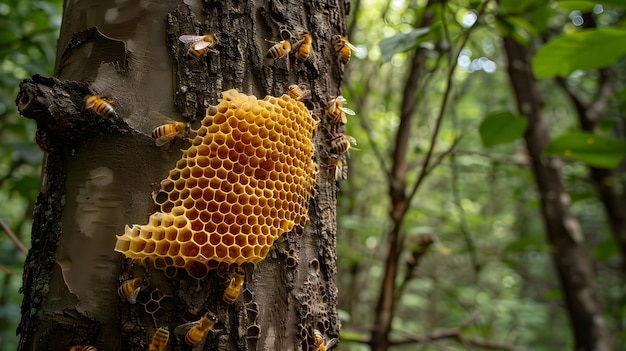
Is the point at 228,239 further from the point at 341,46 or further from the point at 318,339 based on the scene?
the point at 341,46

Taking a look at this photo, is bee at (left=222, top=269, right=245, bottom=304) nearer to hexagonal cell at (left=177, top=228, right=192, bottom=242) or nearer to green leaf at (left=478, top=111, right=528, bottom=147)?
hexagonal cell at (left=177, top=228, right=192, bottom=242)

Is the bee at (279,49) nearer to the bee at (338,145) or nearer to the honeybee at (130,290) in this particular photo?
the bee at (338,145)

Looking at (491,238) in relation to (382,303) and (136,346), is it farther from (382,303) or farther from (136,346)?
(136,346)

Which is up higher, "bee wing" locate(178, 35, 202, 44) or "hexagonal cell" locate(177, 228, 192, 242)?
"bee wing" locate(178, 35, 202, 44)

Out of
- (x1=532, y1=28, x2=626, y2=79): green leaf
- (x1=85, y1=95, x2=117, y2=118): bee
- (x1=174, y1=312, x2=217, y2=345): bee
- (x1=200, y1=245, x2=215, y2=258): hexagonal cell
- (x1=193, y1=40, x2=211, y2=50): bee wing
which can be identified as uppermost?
(x1=532, y1=28, x2=626, y2=79): green leaf

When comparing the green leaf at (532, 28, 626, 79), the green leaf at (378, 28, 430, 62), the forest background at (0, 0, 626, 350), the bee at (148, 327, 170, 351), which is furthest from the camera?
the forest background at (0, 0, 626, 350)


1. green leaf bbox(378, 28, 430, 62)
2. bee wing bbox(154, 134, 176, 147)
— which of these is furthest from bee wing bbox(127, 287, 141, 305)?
green leaf bbox(378, 28, 430, 62)

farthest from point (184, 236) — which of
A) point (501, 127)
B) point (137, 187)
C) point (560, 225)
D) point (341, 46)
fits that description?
point (560, 225)
